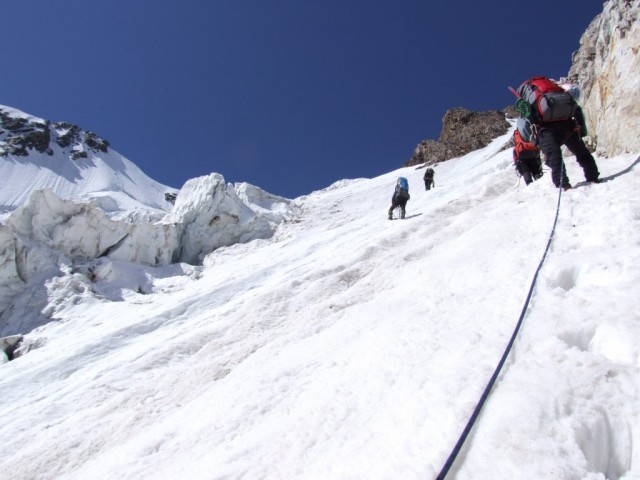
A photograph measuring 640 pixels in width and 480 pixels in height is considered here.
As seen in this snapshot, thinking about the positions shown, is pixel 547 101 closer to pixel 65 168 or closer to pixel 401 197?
pixel 401 197

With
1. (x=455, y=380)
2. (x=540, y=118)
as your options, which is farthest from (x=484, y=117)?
(x=455, y=380)

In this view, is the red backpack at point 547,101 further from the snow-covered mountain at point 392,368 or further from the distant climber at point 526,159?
the distant climber at point 526,159

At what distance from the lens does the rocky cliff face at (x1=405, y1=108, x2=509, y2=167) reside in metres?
35.1

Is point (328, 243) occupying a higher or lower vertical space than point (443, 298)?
higher

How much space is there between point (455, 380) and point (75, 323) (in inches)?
498

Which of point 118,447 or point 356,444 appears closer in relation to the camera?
point 356,444

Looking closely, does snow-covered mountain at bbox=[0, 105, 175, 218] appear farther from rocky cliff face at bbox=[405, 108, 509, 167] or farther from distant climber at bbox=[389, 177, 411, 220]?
distant climber at bbox=[389, 177, 411, 220]

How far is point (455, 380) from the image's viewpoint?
2805 millimetres

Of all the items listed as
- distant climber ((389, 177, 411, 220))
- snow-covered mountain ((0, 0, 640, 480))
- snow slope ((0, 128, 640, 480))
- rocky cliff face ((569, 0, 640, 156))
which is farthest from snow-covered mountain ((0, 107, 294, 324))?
rocky cliff face ((569, 0, 640, 156))

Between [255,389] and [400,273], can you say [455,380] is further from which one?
[400,273]

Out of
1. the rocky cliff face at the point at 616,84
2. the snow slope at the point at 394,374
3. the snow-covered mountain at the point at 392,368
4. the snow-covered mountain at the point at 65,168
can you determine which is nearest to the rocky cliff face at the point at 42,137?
the snow-covered mountain at the point at 65,168

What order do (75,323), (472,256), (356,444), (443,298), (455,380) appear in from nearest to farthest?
(356,444), (455,380), (443,298), (472,256), (75,323)

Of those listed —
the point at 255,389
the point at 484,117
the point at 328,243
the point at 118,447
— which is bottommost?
the point at 118,447

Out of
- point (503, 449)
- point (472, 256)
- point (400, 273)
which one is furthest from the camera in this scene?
point (400, 273)
